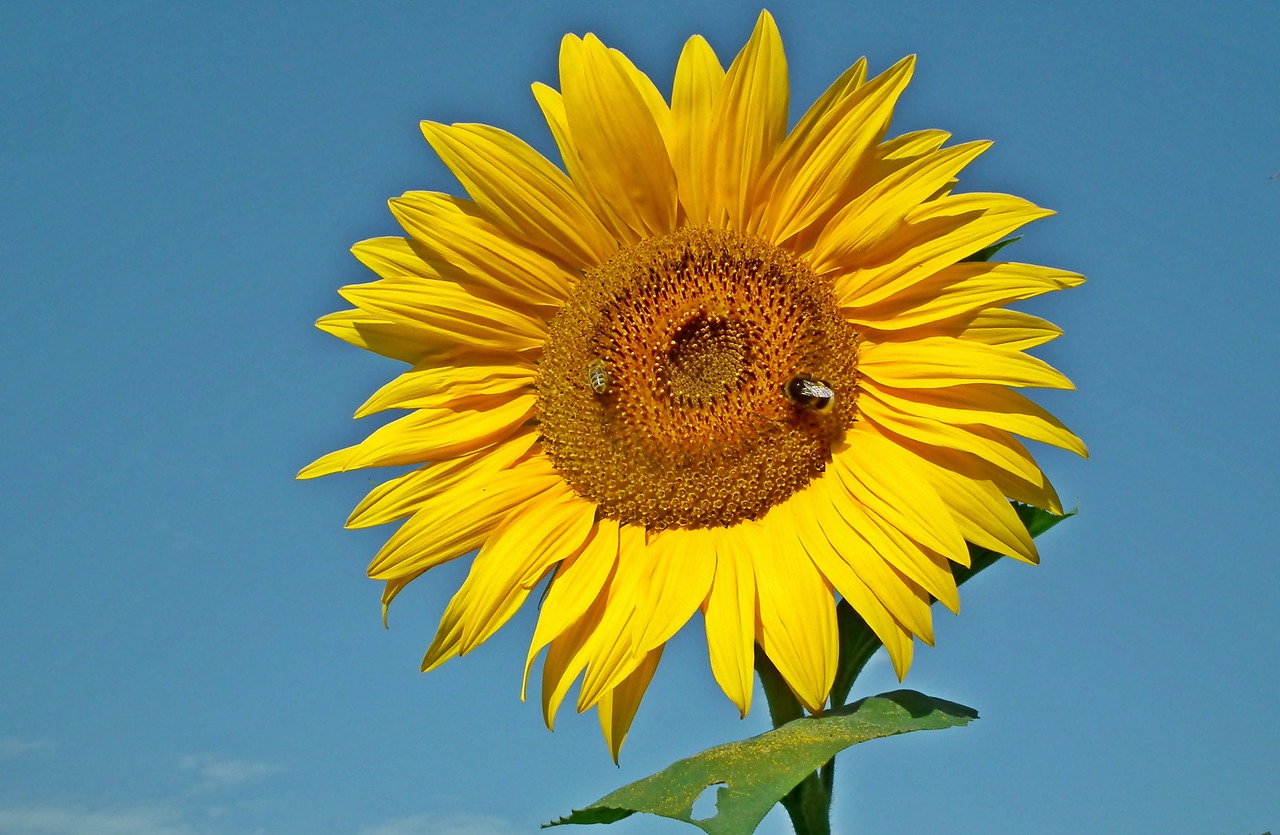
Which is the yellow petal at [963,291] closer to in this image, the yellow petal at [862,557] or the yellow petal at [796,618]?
the yellow petal at [862,557]

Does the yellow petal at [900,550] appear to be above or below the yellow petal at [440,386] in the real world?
below

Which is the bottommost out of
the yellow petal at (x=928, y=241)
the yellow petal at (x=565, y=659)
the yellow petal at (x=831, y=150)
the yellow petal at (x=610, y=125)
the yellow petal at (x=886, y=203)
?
the yellow petal at (x=565, y=659)

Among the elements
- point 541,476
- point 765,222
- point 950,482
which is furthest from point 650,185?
point 950,482

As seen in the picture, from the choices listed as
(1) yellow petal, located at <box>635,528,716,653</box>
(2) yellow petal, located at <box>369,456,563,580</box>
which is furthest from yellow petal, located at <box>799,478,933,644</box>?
(2) yellow petal, located at <box>369,456,563,580</box>

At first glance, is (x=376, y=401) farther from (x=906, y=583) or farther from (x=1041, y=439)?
(x=1041, y=439)

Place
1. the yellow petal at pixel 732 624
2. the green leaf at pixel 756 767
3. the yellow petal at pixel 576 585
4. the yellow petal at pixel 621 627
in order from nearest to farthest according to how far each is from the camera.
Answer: the green leaf at pixel 756 767
the yellow petal at pixel 732 624
the yellow petal at pixel 621 627
the yellow petal at pixel 576 585

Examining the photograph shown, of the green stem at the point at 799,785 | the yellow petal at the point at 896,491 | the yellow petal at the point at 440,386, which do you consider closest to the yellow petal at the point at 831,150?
the yellow petal at the point at 896,491

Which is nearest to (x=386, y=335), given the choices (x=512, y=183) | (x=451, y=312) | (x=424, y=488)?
(x=451, y=312)

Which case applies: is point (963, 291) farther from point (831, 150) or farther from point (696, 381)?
point (696, 381)
